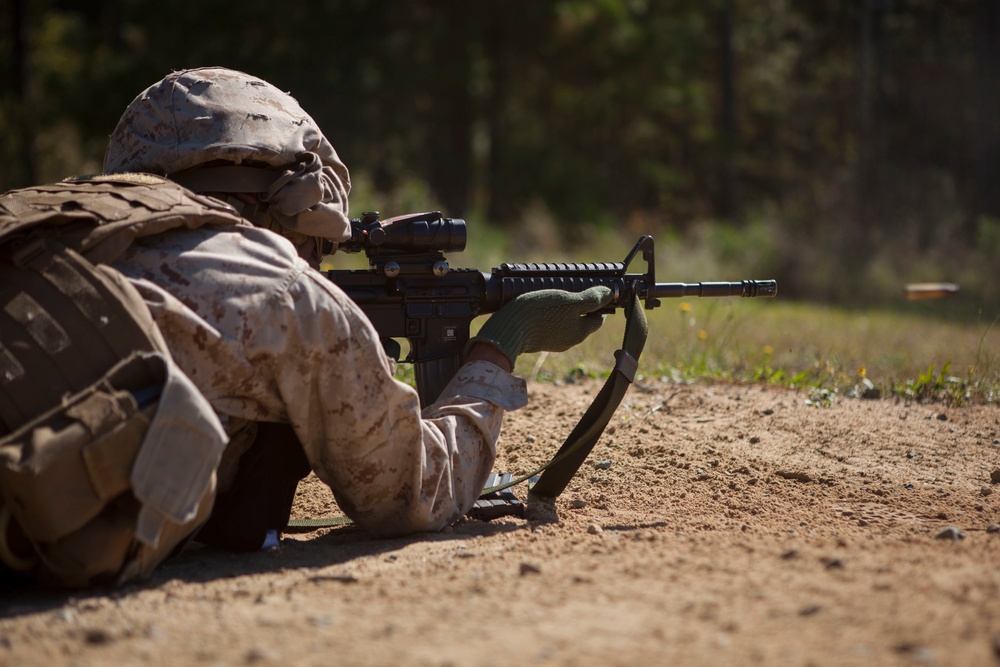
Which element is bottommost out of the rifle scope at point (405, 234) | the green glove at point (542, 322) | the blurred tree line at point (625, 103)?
the green glove at point (542, 322)

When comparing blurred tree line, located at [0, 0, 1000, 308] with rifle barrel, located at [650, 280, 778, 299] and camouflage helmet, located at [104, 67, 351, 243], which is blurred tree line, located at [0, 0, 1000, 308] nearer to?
rifle barrel, located at [650, 280, 778, 299]

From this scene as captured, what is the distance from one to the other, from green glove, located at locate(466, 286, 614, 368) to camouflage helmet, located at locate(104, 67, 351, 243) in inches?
27.7

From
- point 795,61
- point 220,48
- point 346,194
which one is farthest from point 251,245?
point 795,61

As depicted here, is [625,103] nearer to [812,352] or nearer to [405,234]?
[812,352]

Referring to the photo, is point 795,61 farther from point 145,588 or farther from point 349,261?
point 145,588

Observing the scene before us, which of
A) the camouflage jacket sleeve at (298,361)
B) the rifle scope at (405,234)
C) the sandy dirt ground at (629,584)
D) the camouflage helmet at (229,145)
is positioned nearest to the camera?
the sandy dirt ground at (629,584)

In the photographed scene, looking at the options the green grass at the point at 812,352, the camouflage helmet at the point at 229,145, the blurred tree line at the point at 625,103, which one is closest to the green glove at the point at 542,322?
the camouflage helmet at the point at 229,145

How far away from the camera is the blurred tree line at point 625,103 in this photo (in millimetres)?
17047

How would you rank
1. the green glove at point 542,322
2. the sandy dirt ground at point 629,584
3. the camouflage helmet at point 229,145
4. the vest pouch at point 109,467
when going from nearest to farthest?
the sandy dirt ground at point 629,584
the vest pouch at point 109,467
the camouflage helmet at point 229,145
the green glove at point 542,322

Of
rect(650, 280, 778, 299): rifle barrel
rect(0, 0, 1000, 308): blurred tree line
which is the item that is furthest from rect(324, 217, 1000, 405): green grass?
rect(0, 0, 1000, 308): blurred tree line

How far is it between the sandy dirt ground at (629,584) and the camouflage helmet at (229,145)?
3.50 ft

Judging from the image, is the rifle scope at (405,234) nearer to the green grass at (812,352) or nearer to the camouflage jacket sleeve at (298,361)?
the camouflage jacket sleeve at (298,361)

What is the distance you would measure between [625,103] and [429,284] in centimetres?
1958

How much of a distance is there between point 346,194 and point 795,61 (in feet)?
76.3
